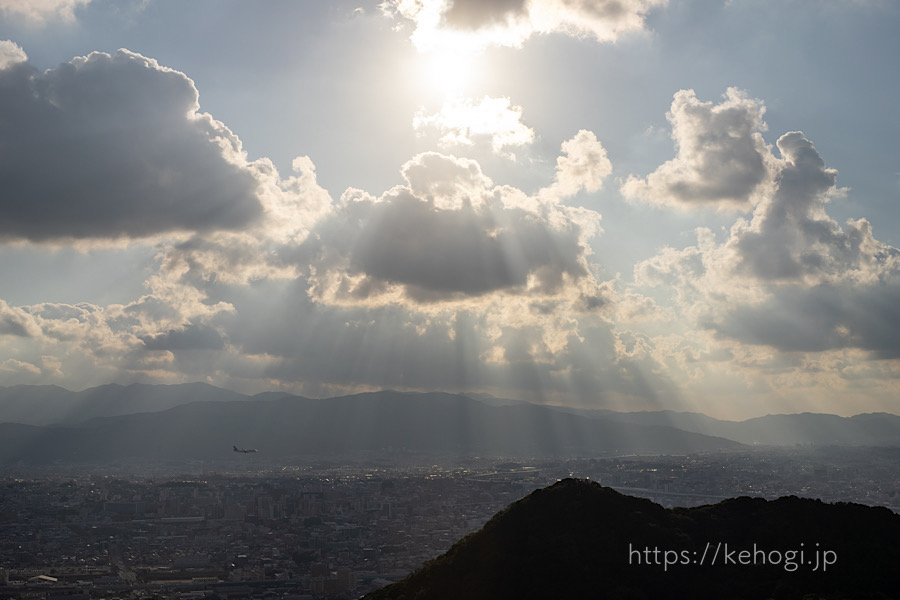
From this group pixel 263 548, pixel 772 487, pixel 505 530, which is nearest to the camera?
pixel 505 530

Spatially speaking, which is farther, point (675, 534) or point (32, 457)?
point (32, 457)

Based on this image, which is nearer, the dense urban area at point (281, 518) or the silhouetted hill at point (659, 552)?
the silhouetted hill at point (659, 552)

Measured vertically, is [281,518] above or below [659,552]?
below

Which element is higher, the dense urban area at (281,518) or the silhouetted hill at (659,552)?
the silhouetted hill at (659,552)

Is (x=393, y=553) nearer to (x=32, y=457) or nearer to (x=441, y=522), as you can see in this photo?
(x=441, y=522)

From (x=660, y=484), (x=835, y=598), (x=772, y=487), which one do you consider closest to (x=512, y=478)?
(x=660, y=484)
